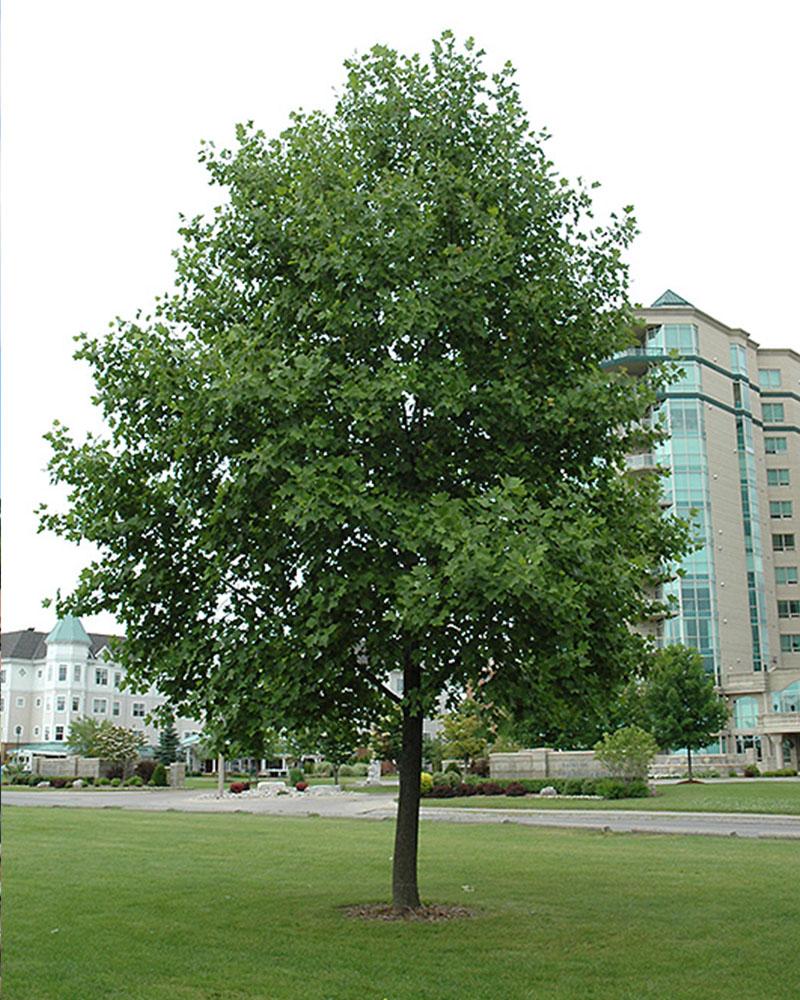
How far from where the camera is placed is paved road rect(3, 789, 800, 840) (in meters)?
27.3

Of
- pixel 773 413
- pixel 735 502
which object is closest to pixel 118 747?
pixel 735 502

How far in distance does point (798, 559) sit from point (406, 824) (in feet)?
267

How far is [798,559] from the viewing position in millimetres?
87625

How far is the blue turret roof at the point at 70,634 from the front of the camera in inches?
4050

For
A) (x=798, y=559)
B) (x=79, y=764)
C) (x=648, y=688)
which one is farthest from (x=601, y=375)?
(x=798, y=559)

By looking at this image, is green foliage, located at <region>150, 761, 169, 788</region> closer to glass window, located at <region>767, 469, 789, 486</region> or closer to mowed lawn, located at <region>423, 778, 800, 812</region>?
mowed lawn, located at <region>423, 778, 800, 812</region>

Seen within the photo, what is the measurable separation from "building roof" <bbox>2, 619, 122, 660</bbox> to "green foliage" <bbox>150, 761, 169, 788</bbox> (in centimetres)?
4091

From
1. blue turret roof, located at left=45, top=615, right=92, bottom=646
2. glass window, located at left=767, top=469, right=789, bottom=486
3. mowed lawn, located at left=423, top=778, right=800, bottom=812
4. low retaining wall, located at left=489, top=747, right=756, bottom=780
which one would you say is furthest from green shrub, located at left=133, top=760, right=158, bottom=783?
glass window, located at left=767, top=469, right=789, bottom=486

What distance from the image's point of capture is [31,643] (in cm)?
10900

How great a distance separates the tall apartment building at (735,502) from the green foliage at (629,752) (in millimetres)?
31239

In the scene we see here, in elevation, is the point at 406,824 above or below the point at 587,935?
above

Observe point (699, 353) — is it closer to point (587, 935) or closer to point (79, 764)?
point (79, 764)

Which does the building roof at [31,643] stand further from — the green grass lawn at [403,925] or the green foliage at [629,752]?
the green grass lawn at [403,925]

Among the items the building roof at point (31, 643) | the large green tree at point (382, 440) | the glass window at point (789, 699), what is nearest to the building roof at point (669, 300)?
the glass window at point (789, 699)
